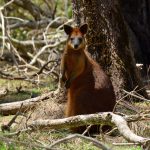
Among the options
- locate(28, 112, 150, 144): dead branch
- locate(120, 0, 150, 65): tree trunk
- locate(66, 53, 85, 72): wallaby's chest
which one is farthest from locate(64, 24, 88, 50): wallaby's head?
locate(120, 0, 150, 65): tree trunk

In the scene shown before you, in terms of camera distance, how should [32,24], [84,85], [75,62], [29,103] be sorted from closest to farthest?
[84,85] < [75,62] < [29,103] < [32,24]

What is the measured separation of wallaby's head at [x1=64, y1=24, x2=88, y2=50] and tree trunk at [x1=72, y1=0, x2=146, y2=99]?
781 millimetres

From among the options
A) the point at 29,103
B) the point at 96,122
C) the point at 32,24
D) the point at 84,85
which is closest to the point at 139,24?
the point at 32,24

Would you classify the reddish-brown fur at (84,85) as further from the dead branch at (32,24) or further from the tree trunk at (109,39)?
the dead branch at (32,24)

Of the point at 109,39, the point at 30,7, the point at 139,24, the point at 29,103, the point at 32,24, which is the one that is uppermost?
the point at 30,7

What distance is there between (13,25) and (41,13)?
99 centimetres

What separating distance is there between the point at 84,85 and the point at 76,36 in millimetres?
612

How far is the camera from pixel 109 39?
779 centimetres

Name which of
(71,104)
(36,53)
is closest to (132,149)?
(71,104)

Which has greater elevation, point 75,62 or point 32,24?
point 32,24

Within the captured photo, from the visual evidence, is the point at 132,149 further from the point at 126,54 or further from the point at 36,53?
the point at 36,53

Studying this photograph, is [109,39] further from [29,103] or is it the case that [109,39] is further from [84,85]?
[29,103]

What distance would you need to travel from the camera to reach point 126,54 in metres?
7.94

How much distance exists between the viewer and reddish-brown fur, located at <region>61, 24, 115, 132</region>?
6719 mm
